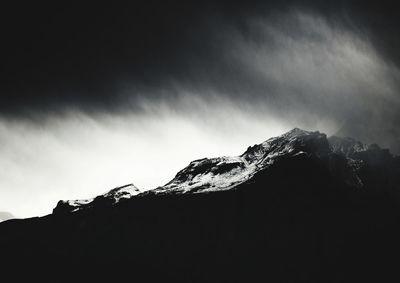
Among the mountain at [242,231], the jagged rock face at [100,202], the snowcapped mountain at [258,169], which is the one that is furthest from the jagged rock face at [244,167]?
the jagged rock face at [100,202]

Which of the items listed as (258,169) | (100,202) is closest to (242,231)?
(258,169)

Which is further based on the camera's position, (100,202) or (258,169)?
(100,202)

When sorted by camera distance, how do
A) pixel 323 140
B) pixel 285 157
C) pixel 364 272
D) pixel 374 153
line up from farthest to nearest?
pixel 374 153 < pixel 323 140 < pixel 285 157 < pixel 364 272

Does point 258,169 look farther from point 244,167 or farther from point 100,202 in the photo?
point 100,202

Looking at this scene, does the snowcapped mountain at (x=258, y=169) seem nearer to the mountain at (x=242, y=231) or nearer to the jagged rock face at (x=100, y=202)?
the jagged rock face at (x=100, y=202)

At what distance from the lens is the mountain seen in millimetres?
134625

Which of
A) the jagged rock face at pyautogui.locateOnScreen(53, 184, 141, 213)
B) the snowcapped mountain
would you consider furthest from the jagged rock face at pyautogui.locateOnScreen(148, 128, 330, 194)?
the jagged rock face at pyautogui.locateOnScreen(53, 184, 141, 213)

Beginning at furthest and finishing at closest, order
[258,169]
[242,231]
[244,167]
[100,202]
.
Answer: [244,167], [100,202], [258,169], [242,231]

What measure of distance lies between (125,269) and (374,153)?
147 m

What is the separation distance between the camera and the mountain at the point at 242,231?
442 feet

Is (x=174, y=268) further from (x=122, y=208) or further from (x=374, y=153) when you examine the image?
(x=374, y=153)

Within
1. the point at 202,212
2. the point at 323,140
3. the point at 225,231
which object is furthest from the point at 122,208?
the point at 323,140

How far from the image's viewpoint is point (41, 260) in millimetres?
163875

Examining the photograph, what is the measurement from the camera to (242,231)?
143m
